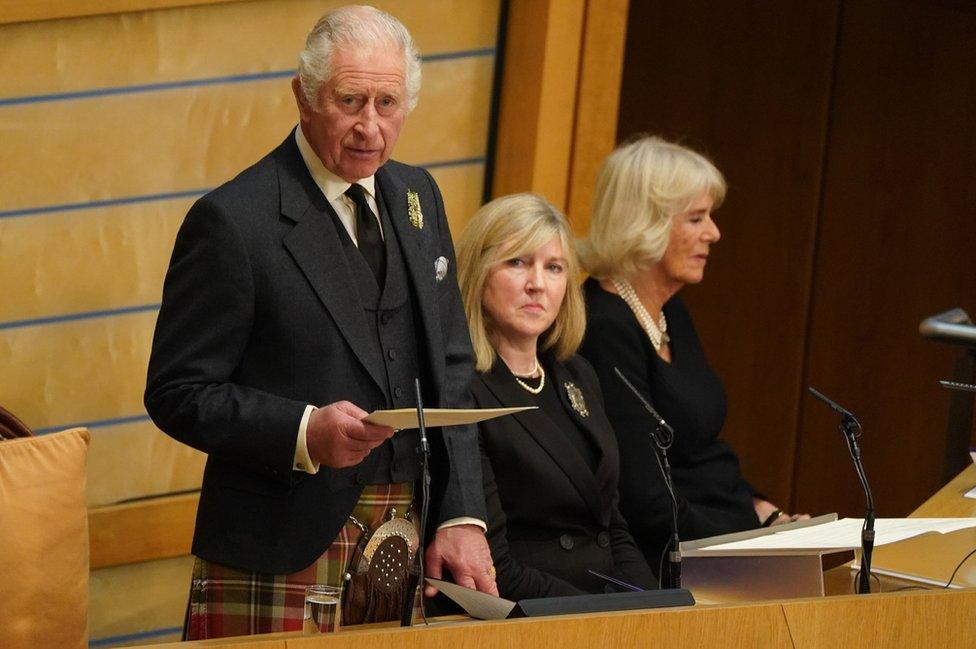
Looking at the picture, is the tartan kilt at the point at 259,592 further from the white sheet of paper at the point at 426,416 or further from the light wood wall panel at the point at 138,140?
the light wood wall panel at the point at 138,140

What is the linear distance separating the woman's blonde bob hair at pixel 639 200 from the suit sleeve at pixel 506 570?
0.93 meters

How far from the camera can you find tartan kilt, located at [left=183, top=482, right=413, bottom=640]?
2.43 metres

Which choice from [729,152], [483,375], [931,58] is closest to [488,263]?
[483,375]

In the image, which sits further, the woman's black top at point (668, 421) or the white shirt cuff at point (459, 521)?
the woman's black top at point (668, 421)

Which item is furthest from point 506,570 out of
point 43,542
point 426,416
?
point 43,542

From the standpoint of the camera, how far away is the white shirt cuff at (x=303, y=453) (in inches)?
91.0

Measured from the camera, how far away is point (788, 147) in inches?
240

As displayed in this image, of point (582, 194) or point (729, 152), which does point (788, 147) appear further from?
point (582, 194)

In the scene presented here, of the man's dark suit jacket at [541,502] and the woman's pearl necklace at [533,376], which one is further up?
the woman's pearl necklace at [533,376]

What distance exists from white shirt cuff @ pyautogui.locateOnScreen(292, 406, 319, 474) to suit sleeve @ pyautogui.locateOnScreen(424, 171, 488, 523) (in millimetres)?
304

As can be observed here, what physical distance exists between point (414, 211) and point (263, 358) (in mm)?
428

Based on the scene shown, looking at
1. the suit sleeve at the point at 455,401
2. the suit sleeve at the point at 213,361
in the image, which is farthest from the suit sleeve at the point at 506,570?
the suit sleeve at the point at 213,361

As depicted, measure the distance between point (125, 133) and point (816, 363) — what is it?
360 cm

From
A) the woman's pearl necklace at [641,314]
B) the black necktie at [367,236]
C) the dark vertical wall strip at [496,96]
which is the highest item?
the dark vertical wall strip at [496,96]
